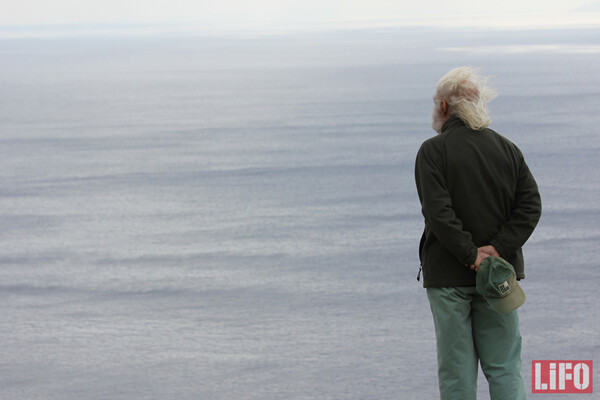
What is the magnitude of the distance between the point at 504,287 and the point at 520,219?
32cm

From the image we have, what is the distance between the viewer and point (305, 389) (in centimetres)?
564

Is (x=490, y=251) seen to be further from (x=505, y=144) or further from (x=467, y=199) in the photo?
(x=505, y=144)

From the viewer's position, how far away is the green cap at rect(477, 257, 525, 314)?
3752 mm

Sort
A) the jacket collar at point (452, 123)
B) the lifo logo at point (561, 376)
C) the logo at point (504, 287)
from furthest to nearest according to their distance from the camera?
the lifo logo at point (561, 376), the jacket collar at point (452, 123), the logo at point (504, 287)

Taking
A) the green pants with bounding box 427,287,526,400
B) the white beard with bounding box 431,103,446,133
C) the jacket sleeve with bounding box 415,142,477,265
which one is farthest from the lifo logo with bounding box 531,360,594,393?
the white beard with bounding box 431,103,446,133

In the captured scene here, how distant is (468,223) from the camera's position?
3.91m

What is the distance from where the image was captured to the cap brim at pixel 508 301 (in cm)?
377

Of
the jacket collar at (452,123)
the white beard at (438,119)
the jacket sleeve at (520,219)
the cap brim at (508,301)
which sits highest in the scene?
the white beard at (438,119)

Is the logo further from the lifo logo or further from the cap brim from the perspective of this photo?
the lifo logo

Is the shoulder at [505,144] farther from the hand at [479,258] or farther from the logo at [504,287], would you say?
the logo at [504,287]

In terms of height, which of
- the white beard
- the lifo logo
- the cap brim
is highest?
the white beard

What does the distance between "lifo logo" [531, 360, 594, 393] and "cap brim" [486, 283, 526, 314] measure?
1900 millimetres

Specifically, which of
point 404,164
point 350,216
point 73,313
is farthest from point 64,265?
point 404,164

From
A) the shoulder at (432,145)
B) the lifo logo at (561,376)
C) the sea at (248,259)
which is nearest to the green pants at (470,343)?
the shoulder at (432,145)
